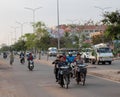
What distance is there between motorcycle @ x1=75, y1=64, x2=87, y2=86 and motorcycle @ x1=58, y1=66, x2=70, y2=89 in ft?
4.44

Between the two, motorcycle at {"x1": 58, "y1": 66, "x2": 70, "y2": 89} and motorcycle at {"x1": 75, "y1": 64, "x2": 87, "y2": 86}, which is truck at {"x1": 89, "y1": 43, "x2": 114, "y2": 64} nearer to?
motorcycle at {"x1": 75, "y1": 64, "x2": 87, "y2": 86}

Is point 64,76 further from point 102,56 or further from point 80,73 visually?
point 102,56

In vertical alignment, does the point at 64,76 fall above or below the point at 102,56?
below

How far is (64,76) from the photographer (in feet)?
64.4

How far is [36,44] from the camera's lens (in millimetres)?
84938

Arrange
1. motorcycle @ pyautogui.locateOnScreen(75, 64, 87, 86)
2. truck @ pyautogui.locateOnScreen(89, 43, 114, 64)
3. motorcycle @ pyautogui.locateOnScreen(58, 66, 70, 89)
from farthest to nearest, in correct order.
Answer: truck @ pyautogui.locateOnScreen(89, 43, 114, 64)
motorcycle @ pyautogui.locateOnScreen(75, 64, 87, 86)
motorcycle @ pyautogui.locateOnScreen(58, 66, 70, 89)

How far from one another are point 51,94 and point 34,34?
76296 millimetres

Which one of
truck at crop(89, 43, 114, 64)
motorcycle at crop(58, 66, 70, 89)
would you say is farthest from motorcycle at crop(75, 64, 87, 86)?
truck at crop(89, 43, 114, 64)

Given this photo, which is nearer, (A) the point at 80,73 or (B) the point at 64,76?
(B) the point at 64,76

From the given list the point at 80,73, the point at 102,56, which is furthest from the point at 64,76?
the point at 102,56

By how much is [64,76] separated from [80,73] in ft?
5.37

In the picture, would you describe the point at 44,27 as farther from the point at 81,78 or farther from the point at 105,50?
the point at 81,78

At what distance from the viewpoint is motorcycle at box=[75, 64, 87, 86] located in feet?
68.4

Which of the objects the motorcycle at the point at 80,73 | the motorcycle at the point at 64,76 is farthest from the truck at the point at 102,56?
the motorcycle at the point at 64,76
